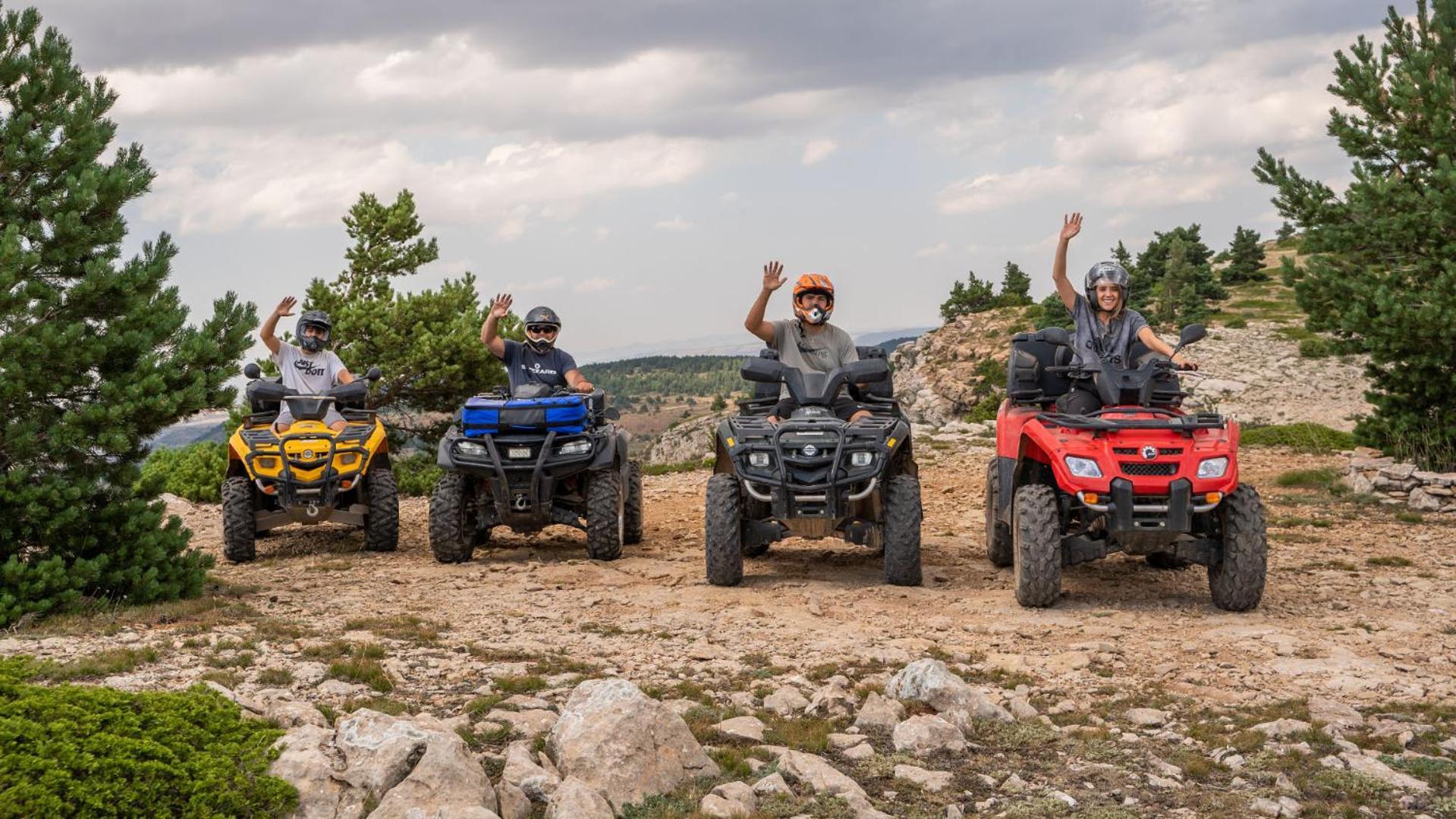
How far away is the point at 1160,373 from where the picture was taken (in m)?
8.84

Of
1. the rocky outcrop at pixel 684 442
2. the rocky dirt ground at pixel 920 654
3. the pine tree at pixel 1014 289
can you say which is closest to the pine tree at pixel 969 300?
the pine tree at pixel 1014 289

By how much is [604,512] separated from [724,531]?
1.81 meters

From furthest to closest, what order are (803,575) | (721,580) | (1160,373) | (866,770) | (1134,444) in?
(803,575) < (721,580) < (1160,373) < (1134,444) < (866,770)

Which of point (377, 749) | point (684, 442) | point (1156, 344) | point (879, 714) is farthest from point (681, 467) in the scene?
point (377, 749)

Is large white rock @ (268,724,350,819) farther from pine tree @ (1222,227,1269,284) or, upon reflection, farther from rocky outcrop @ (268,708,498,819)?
pine tree @ (1222,227,1269,284)

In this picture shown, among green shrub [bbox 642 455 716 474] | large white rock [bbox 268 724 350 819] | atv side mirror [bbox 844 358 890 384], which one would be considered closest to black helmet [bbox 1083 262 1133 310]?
atv side mirror [bbox 844 358 890 384]

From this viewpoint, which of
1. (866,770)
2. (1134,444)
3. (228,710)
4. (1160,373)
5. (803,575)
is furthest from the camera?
(803,575)

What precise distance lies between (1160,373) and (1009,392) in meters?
1.18

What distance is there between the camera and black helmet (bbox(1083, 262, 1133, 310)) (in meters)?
9.08

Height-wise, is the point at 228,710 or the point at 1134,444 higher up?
the point at 1134,444

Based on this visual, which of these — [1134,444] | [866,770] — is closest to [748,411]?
[1134,444]

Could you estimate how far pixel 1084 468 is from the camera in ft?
26.9

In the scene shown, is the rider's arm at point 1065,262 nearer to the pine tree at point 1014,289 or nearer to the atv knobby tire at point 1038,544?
the atv knobby tire at point 1038,544

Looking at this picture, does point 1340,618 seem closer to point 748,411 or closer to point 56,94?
point 748,411
